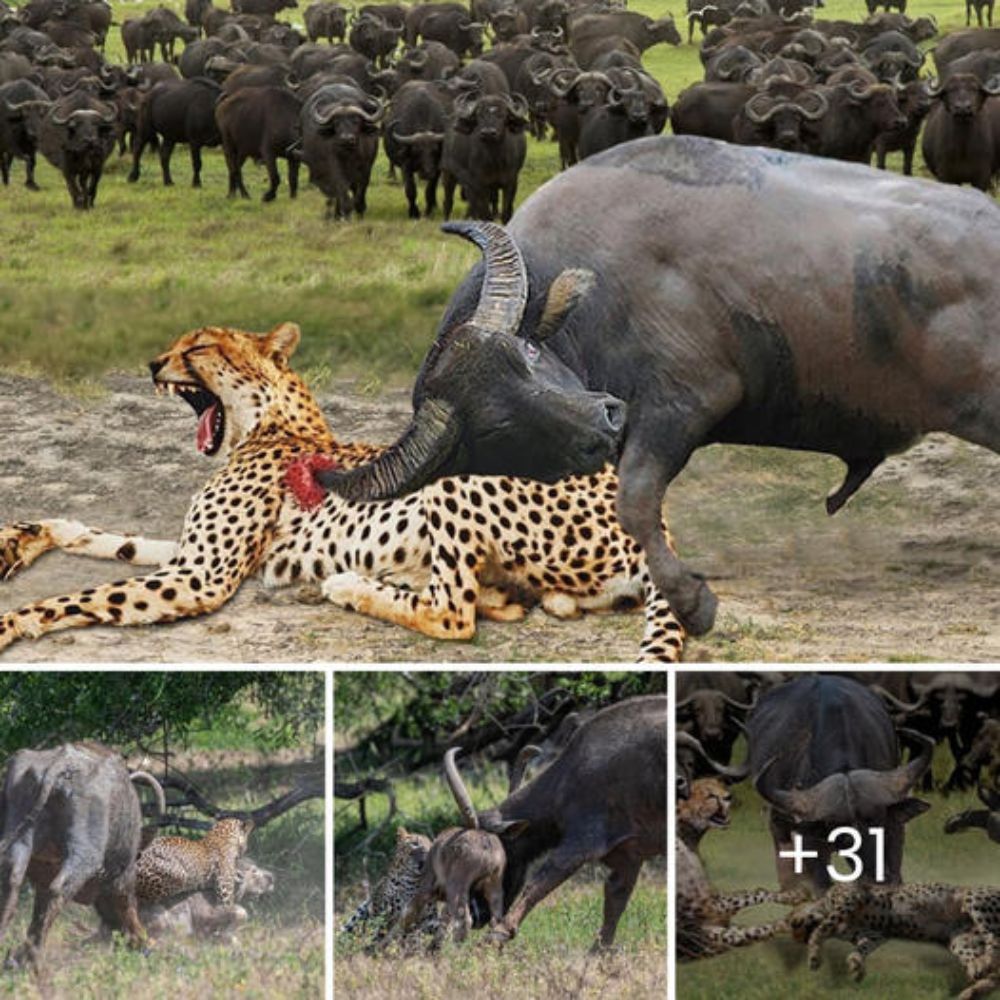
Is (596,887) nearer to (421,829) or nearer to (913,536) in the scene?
(421,829)

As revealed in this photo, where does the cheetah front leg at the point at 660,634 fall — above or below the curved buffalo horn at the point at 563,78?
above

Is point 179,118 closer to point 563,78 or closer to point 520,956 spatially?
point 563,78

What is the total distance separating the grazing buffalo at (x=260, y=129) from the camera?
2486cm

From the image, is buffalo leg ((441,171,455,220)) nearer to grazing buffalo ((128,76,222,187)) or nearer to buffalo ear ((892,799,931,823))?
grazing buffalo ((128,76,222,187))

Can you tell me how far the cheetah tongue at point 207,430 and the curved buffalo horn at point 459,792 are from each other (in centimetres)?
330

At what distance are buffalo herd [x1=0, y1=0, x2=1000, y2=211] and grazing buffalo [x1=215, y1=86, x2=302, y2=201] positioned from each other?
0.02 m

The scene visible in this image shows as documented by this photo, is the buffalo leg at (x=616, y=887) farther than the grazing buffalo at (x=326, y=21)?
No

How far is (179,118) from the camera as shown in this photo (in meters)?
27.3

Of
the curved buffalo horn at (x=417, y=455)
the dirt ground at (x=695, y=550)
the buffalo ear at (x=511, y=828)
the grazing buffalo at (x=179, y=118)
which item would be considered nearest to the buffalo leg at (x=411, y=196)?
the grazing buffalo at (x=179, y=118)

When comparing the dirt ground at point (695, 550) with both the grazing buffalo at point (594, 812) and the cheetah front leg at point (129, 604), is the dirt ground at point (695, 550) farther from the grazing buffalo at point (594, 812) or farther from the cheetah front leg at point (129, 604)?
the grazing buffalo at point (594, 812)

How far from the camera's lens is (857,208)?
10273 millimetres

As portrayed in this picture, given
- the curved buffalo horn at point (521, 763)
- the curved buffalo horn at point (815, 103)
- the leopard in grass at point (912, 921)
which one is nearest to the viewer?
the leopard in grass at point (912, 921)

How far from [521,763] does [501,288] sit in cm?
193

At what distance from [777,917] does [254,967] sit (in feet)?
5.92
